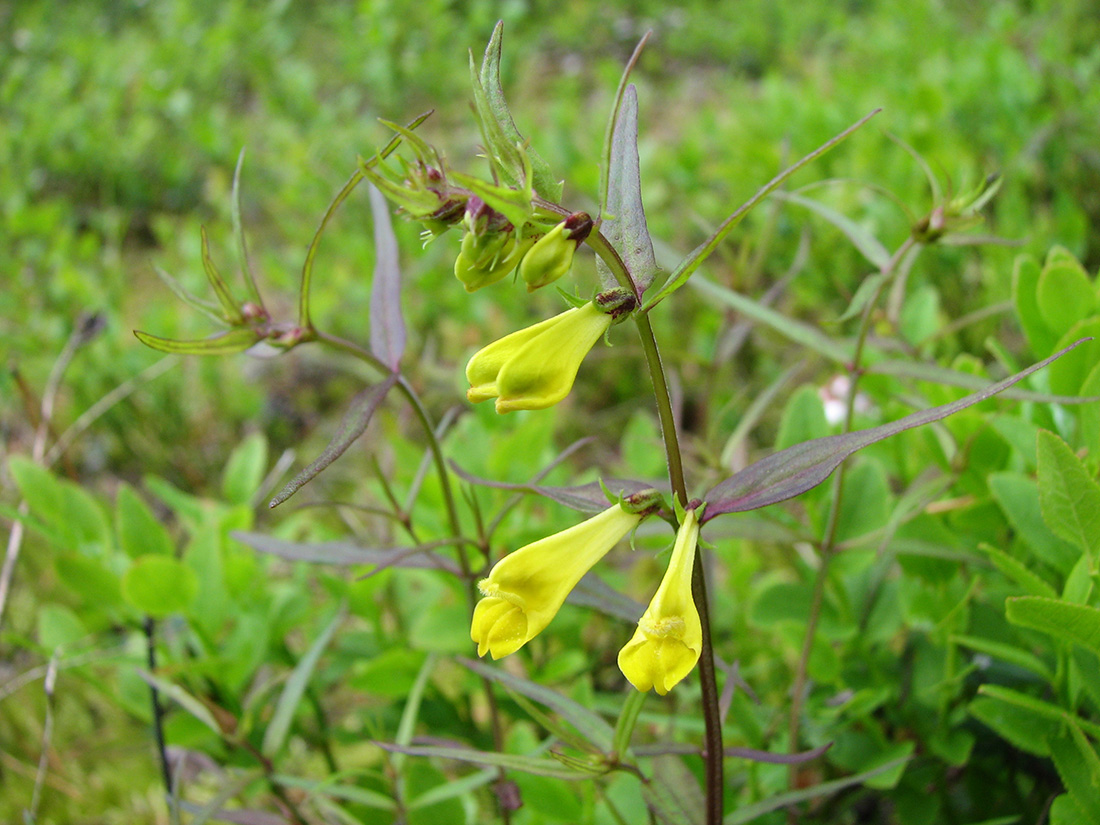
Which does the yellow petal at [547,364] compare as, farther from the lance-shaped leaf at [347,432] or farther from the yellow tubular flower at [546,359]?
the lance-shaped leaf at [347,432]

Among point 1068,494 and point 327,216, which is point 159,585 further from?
point 1068,494

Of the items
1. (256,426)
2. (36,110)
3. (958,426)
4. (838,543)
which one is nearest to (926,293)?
(958,426)

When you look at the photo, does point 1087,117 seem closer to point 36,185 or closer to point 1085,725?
point 1085,725

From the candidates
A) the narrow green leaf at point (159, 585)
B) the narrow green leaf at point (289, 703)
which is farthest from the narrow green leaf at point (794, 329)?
the narrow green leaf at point (159, 585)

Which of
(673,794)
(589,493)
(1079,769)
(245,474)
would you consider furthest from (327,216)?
(245,474)

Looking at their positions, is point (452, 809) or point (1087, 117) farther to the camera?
point (1087, 117)

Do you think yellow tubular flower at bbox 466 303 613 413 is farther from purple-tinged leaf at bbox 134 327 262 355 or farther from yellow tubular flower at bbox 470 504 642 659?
purple-tinged leaf at bbox 134 327 262 355
